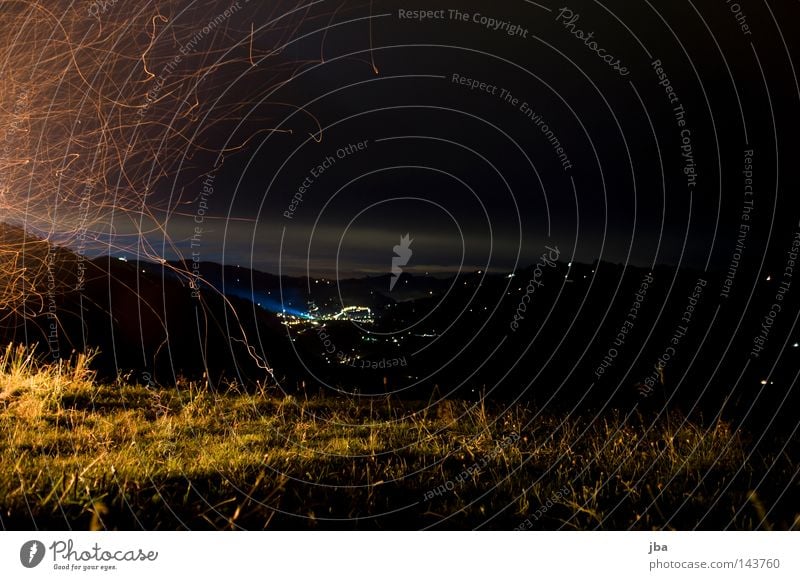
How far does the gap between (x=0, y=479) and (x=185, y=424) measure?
6.27 feet

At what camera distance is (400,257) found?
8703 millimetres

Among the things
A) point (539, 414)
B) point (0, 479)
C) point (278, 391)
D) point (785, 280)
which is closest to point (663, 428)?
point (539, 414)

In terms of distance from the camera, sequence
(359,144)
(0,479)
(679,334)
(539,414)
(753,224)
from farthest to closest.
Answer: (679,334) → (753,224) → (359,144) → (539,414) → (0,479)

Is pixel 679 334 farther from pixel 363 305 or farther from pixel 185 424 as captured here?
pixel 185 424

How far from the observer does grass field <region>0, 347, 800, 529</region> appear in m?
5.64

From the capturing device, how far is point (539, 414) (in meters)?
7.91
